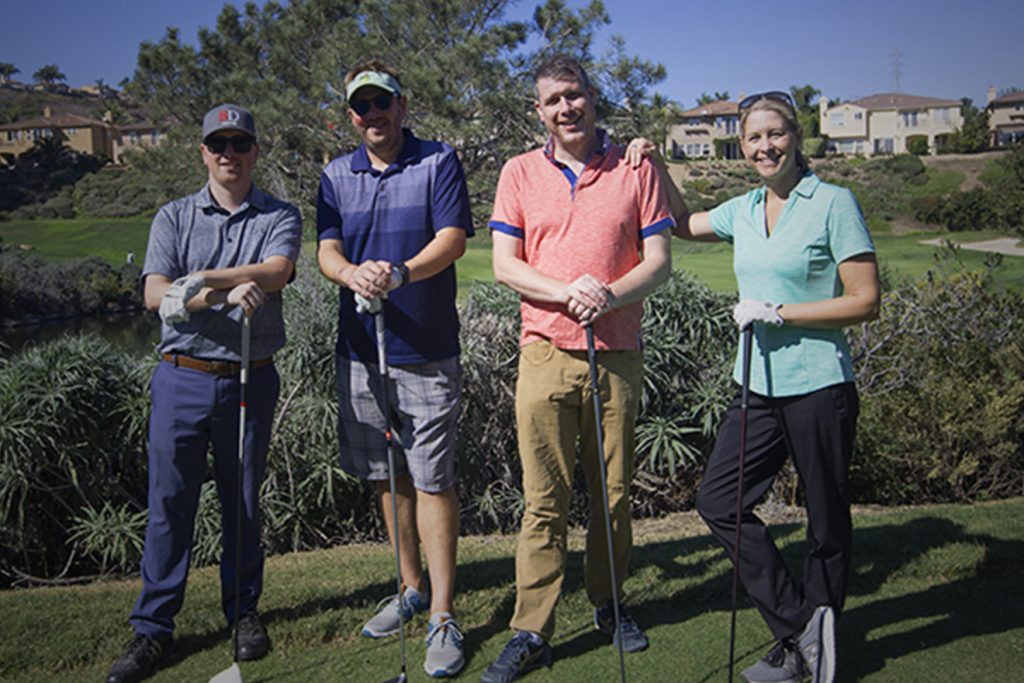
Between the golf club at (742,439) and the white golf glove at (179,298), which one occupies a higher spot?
the white golf glove at (179,298)

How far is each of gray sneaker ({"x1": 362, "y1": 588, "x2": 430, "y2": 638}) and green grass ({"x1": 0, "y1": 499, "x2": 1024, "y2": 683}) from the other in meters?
0.07

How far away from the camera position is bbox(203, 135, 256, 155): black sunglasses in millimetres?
3674

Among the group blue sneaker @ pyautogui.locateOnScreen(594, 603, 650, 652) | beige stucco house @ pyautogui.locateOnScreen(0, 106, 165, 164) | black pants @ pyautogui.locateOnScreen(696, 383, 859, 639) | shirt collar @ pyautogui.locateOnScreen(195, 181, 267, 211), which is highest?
beige stucco house @ pyautogui.locateOnScreen(0, 106, 165, 164)

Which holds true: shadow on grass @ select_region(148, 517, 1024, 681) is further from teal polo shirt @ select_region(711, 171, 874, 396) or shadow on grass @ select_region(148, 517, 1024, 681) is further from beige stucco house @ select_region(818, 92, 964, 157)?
beige stucco house @ select_region(818, 92, 964, 157)

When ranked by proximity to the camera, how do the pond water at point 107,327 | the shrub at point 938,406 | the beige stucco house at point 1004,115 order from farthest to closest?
the beige stucco house at point 1004,115 < the pond water at point 107,327 < the shrub at point 938,406

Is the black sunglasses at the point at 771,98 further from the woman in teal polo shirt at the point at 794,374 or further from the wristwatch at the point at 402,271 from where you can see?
the wristwatch at the point at 402,271

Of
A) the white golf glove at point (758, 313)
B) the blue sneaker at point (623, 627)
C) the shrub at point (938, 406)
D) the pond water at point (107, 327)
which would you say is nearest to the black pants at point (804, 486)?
the white golf glove at point (758, 313)

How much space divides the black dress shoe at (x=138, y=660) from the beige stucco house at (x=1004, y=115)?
46.8 meters

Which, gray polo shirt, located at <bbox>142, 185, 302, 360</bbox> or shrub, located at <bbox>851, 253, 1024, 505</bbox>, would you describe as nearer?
gray polo shirt, located at <bbox>142, 185, 302, 360</bbox>

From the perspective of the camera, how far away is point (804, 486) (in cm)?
340

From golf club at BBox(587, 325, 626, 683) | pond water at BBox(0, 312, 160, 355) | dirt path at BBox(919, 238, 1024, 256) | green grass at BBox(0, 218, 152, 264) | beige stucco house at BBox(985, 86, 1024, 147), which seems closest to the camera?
golf club at BBox(587, 325, 626, 683)

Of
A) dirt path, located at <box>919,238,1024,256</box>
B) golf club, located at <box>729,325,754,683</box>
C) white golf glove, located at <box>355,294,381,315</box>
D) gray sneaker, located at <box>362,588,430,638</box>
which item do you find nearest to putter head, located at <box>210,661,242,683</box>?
gray sneaker, located at <box>362,588,430,638</box>

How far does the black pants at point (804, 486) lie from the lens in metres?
3.28

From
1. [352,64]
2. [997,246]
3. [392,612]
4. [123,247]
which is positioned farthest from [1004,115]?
[392,612]
